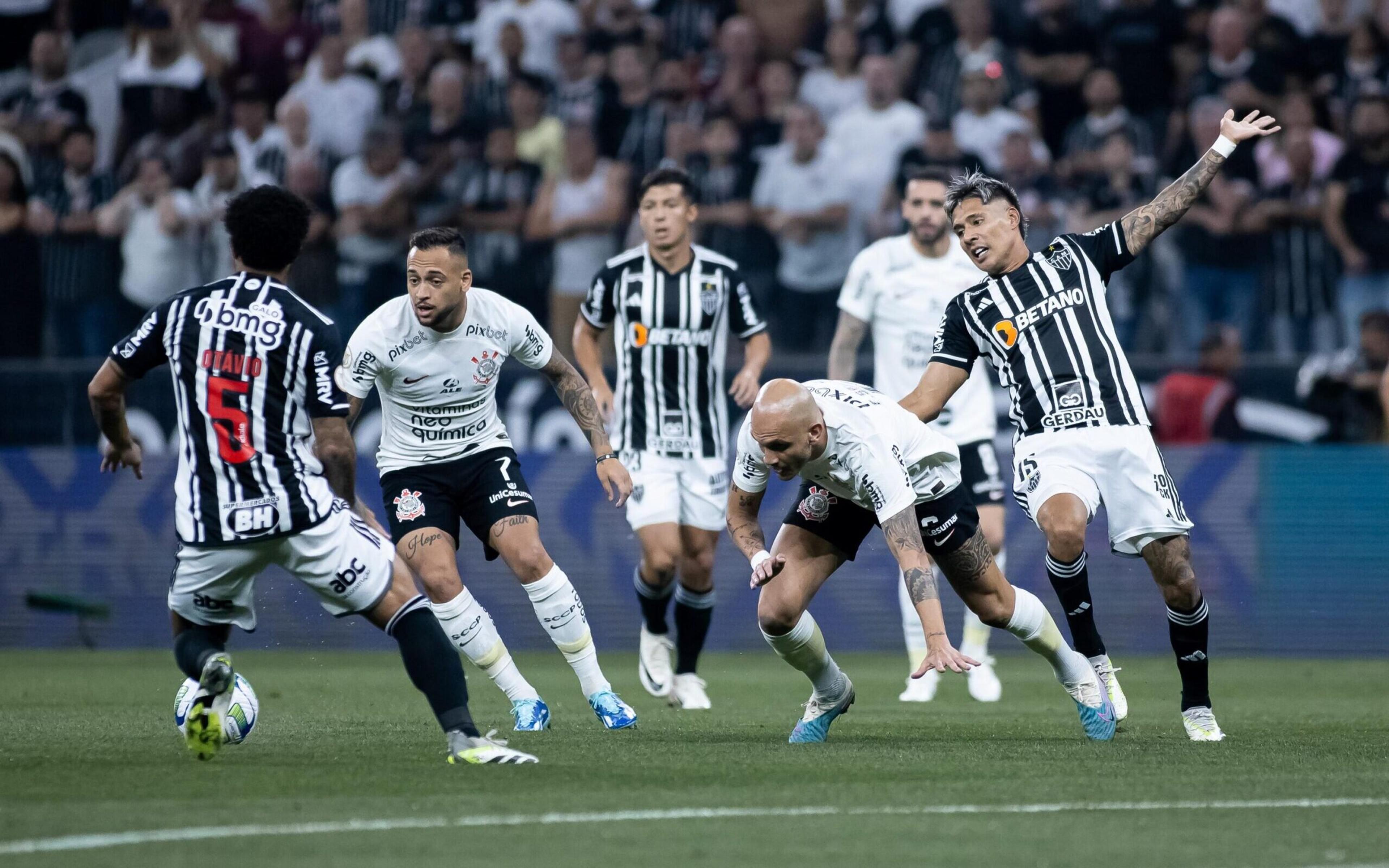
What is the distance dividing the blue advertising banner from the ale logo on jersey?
5.68 m

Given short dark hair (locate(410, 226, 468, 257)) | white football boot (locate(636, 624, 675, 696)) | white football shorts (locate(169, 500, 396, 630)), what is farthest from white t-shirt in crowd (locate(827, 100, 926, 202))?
white football shorts (locate(169, 500, 396, 630))

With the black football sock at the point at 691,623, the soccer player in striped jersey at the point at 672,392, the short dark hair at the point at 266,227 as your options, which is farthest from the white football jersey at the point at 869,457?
the black football sock at the point at 691,623

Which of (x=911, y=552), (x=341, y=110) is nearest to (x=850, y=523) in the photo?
(x=911, y=552)

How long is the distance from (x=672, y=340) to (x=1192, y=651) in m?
3.85

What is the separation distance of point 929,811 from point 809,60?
11737mm

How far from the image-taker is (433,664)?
645 centimetres

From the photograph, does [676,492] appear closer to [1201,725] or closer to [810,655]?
[810,655]

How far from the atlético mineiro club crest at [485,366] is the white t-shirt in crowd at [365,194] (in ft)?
23.8

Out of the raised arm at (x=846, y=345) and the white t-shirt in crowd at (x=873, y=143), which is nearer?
the raised arm at (x=846, y=345)

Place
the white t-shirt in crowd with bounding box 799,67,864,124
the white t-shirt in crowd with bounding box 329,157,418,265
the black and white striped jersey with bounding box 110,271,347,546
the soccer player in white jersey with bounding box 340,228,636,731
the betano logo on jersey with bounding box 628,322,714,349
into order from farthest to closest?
the white t-shirt in crowd with bounding box 799,67,864,124
the white t-shirt in crowd with bounding box 329,157,418,265
the betano logo on jersey with bounding box 628,322,714,349
the soccer player in white jersey with bounding box 340,228,636,731
the black and white striped jersey with bounding box 110,271,347,546

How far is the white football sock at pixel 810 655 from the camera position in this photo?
7.74 meters

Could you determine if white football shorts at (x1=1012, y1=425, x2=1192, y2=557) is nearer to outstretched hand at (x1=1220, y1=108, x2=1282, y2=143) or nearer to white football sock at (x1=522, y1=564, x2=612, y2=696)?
outstretched hand at (x1=1220, y1=108, x2=1282, y2=143)

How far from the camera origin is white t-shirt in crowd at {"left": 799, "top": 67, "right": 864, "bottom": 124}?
15.9 metres

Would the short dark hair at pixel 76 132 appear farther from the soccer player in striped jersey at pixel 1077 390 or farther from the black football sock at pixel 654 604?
the soccer player in striped jersey at pixel 1077 390
